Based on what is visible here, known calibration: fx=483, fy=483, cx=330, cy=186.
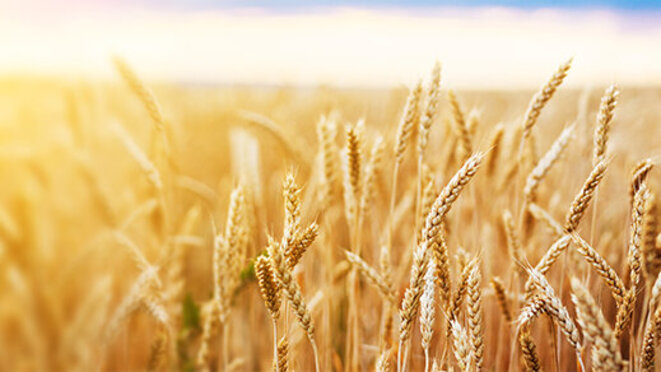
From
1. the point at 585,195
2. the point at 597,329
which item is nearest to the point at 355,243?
the point at 585,195

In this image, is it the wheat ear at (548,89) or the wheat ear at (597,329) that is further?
the wheat ear at (548,89)

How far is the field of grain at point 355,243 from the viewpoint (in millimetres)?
962

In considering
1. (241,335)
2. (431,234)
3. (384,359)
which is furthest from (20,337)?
(431,234)

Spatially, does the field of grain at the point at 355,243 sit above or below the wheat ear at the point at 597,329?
above

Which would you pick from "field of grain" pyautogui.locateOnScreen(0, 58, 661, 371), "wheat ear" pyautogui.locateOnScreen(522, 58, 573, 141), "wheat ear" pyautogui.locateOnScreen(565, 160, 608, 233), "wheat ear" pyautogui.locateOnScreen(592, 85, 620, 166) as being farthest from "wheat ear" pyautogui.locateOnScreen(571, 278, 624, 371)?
"wheat ear" pyautogui.locateOnScreen(522, 58, 573, 141)

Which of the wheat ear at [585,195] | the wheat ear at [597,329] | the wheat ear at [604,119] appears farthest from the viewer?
the wheat ear at [604,119]

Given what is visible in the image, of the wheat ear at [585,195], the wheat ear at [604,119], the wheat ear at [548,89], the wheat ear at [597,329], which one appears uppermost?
the wheat ear at [548,89]

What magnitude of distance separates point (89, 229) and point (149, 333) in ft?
4.68

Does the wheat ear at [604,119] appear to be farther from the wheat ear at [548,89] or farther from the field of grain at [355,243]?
the wheat ear at [548,89]

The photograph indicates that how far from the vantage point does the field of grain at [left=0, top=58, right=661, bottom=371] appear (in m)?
0.96

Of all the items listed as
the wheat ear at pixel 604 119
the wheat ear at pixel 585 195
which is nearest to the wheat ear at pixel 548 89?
the wheat ear at pixel 604 119

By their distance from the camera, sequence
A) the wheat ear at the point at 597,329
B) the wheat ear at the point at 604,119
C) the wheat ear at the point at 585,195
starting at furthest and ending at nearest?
the wheat ear at the point at 604,119 → the wheat ear at the point at 585,195 → the wheat ear at the point at 597,329

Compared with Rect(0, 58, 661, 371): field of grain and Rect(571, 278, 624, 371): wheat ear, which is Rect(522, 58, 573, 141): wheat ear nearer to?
Rect(0, 58, 661, 371): field of grain

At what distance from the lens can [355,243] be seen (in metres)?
1.32
